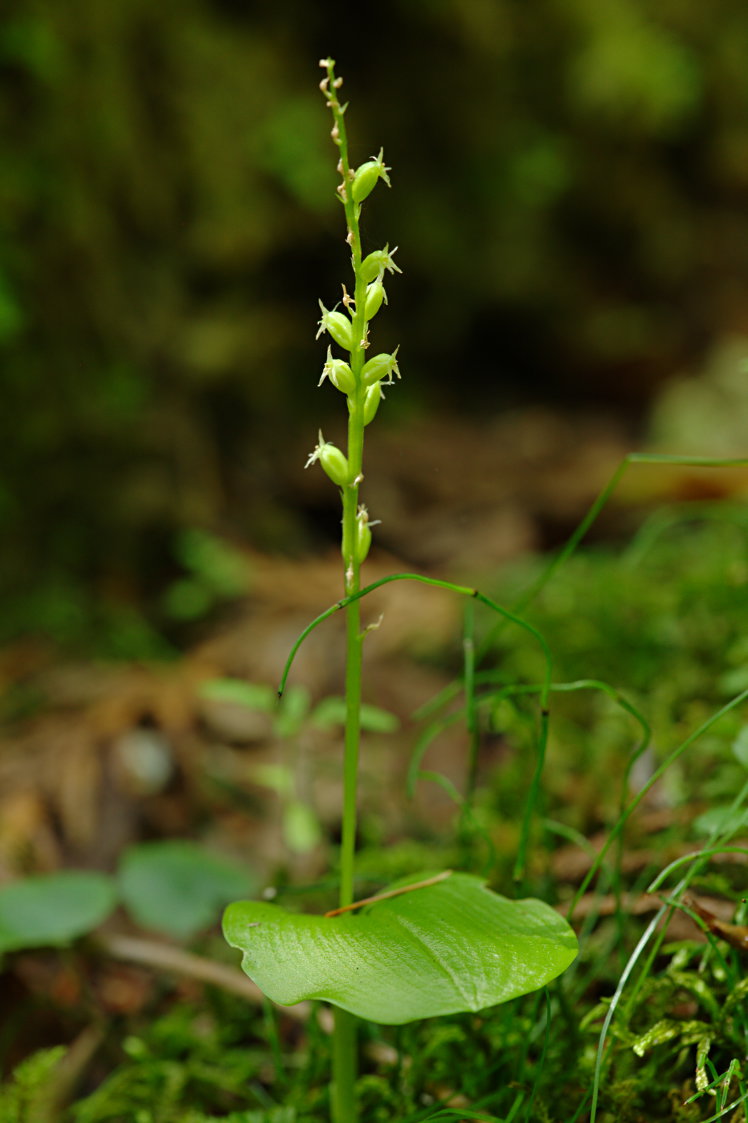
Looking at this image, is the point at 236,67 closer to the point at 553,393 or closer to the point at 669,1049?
Answer: the point at 553,393

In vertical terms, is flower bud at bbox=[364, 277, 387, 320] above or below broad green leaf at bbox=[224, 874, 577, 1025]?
above

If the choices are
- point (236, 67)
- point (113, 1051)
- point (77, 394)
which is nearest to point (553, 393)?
point (236, 67)

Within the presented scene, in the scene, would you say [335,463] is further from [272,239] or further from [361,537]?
[272,239]

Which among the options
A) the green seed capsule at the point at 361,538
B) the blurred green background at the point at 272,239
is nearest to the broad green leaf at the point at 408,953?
the green seed capsule at the point at 361,538

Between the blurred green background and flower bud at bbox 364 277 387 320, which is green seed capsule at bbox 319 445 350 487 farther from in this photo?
the blurred green background

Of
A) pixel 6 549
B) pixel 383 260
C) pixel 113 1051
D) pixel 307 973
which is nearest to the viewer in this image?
pixel 307 973

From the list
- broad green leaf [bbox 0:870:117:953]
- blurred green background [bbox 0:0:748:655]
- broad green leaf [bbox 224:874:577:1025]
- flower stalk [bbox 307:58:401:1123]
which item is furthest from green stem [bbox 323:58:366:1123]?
blurred green background [bbox 0:0:748:655]

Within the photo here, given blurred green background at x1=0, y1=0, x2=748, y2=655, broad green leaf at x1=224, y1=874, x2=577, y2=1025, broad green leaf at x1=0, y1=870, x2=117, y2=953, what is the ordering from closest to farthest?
broad green leaf at x1=224, y1=874, x2=577, y2=1025 → broad green leaf at x1=0, y1=870, x2=117, y2=953 → blurred green background at x1=0, y1=0, x2=748, y2=655
